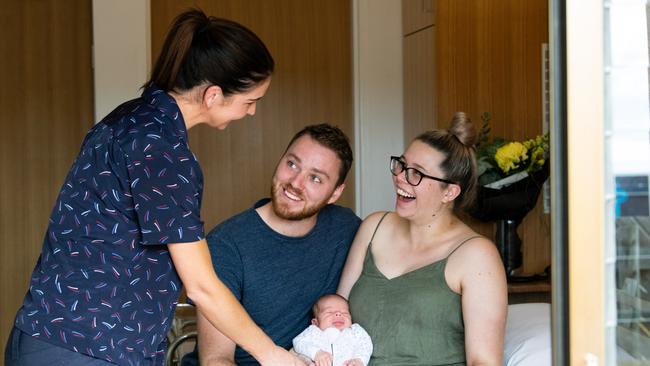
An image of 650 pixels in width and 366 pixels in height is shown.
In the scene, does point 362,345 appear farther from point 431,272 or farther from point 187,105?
point 187,105

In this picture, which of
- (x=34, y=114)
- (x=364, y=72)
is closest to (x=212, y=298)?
(x=364, y=72)

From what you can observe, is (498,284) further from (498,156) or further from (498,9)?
(498,9)

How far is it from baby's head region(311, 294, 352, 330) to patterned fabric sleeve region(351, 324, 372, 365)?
4 centimetres

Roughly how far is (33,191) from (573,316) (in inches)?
145

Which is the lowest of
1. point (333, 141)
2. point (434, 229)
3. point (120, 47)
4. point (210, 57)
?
point (434, 229)

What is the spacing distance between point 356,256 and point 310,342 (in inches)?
11.8

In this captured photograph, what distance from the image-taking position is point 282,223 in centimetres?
258

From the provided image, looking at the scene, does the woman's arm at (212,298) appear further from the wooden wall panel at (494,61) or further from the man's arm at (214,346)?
the wooden wall panel at (494,61)

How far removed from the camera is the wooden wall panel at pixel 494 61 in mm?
3604

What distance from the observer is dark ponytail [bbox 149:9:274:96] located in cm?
184

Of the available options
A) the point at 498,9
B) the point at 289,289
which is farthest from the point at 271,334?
the point at 498,9

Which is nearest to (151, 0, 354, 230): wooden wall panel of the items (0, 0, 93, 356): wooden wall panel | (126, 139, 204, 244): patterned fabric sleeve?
(0, 0, 93, 356): wooden wall panel

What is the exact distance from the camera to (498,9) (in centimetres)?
362

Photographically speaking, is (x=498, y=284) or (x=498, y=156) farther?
(x=498, y=156)
